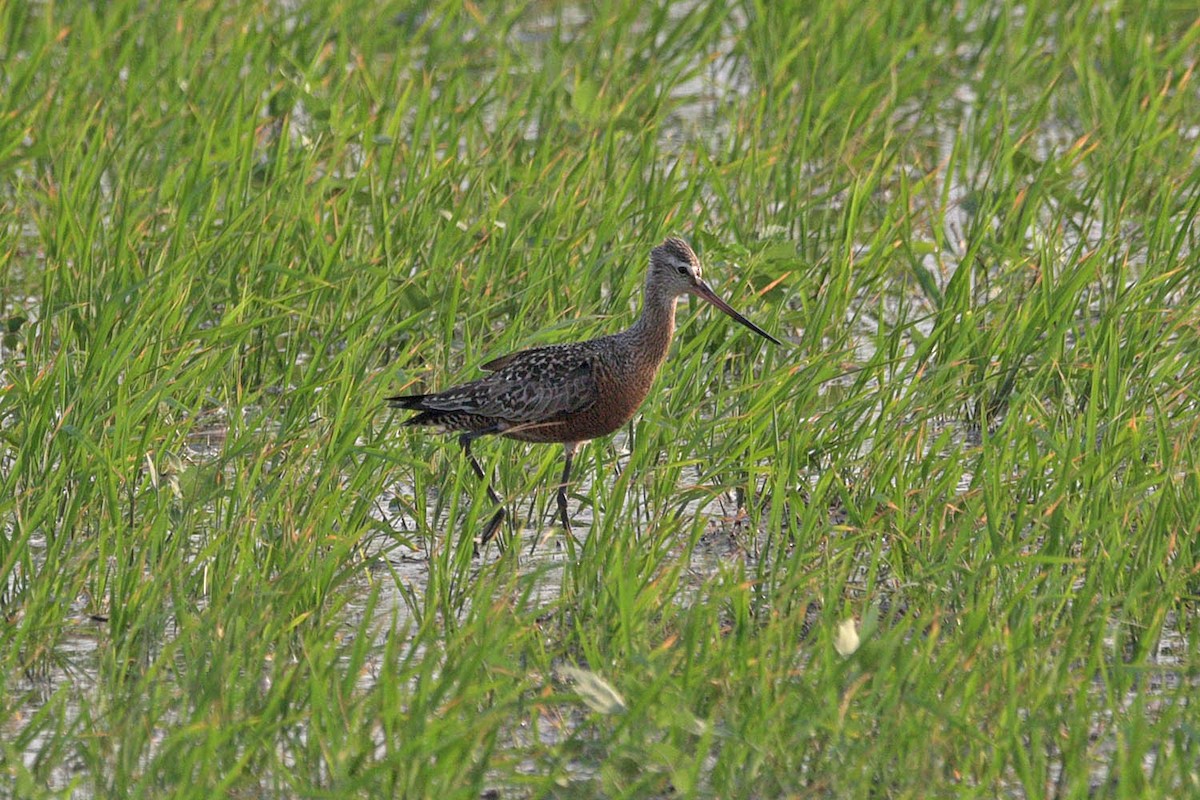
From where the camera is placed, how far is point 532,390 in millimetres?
5730

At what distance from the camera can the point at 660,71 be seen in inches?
364

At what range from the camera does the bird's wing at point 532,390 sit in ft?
18.7

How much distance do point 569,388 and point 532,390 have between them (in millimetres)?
109

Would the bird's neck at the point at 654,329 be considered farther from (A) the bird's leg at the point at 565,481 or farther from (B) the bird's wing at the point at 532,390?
(A) the bird's leg at the point at 565,481

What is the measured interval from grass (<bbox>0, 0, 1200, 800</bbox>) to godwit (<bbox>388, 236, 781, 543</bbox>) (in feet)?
0.43

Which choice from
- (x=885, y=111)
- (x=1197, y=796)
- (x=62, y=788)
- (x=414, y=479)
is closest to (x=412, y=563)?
(x=414, y=479)

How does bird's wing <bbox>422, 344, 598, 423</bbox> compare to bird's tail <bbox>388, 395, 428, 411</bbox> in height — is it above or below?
above

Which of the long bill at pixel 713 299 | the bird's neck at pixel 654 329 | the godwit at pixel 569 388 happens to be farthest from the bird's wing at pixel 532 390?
the long bill at pixel 713 299

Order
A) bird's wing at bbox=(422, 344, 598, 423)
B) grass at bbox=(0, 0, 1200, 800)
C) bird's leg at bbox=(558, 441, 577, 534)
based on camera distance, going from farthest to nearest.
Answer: bird's wing at bbox=(422, 344, 598, 423) < bird's leg at bbox=(558, 441, 577, 534) < grass at bbox=(0, 0, 1200, 800)

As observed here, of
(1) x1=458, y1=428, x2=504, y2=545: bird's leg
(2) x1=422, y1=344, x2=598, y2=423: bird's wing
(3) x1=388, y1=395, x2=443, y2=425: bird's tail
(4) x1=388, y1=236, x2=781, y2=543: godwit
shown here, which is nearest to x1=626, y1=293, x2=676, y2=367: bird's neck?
(4) x1=388, y1=236, x2=781, y2=543: godwit

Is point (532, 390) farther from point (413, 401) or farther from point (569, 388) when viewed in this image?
point (413, 401)

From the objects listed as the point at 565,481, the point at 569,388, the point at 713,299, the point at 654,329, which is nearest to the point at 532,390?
the point at 569,388

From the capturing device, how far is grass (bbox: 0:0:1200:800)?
4.03 m

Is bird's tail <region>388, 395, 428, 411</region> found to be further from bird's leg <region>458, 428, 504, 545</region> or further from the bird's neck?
the bird's neck
